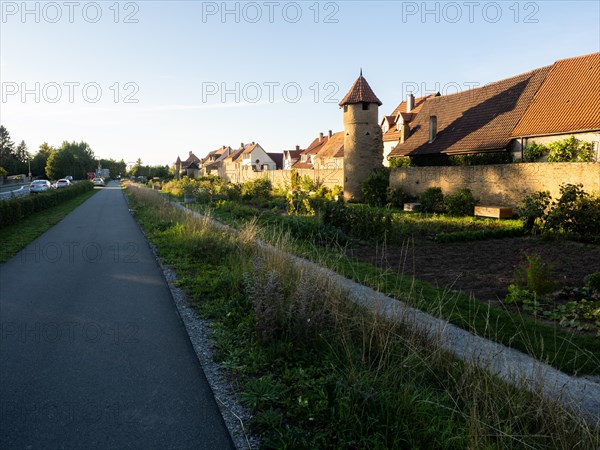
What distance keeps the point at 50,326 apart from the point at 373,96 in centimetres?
2658

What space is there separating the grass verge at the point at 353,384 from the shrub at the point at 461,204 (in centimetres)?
1479

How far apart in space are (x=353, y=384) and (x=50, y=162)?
9301 cm

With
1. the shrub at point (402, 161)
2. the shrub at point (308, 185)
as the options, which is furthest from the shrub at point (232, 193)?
the shrub at point (402, 161)

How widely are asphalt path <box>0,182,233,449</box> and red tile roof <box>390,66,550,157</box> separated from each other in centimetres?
2212

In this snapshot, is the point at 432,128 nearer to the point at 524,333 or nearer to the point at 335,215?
the point at 335,215

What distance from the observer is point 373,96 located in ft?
96.7

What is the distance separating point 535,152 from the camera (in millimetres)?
22547

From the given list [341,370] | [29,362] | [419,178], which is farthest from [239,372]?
[419,178]

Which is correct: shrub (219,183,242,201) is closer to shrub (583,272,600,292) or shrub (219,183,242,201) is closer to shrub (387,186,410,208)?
shrub (387,186,410,208)

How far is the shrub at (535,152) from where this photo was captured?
22.5m

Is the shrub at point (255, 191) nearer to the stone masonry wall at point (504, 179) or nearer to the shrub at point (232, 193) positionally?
the shrub at point (232, 193)

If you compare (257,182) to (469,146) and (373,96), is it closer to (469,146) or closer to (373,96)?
(373,96)

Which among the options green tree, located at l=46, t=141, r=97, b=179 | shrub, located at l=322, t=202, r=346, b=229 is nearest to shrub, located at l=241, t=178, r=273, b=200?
shrub, located at l=322, t=202, r=346, b=229

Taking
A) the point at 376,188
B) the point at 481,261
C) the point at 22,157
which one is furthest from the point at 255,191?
the point at 22,157
